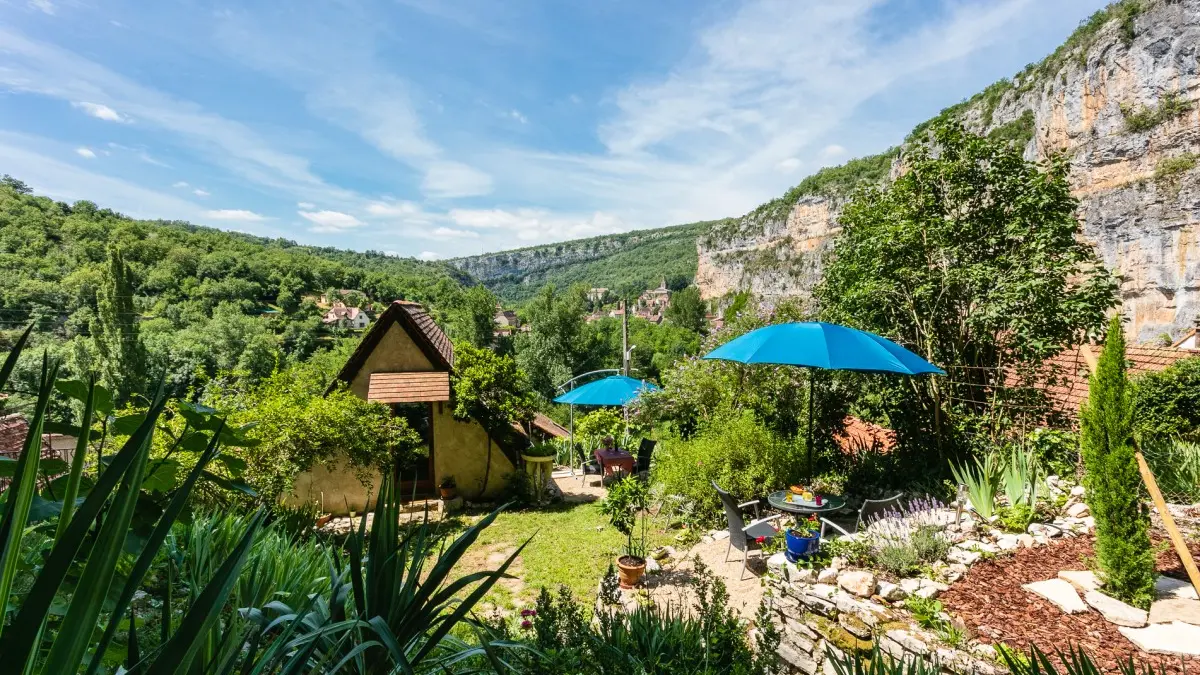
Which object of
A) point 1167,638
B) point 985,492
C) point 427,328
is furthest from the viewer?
point 427,328

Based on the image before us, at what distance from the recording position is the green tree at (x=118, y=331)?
26438 millimetres

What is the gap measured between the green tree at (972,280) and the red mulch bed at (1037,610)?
7.28ft

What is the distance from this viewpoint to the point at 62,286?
34594 mm

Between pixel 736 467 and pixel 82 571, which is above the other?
pixel 82 571

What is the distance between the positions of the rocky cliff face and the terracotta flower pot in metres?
32.2

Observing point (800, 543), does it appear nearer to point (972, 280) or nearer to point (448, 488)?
point (972, 280)

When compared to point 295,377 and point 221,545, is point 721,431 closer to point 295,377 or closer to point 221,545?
point 221,545

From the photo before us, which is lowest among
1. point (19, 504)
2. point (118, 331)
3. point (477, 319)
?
point (19, 504)

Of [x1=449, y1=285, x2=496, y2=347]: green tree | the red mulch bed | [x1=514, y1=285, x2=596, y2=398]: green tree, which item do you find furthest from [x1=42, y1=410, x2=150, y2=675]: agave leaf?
[x1=449, y1=285, x2=496, y2=347]: green tree

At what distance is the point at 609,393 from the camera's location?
1051 centimetres

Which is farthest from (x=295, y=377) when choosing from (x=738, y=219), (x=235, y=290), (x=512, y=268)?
(x=512, y=268)

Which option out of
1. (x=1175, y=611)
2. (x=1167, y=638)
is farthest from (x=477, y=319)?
(x=1167, y=638)

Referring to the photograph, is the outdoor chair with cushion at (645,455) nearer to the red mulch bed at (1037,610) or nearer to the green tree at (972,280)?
the green tree at (972,280)

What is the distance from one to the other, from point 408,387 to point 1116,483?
28.0 feet
